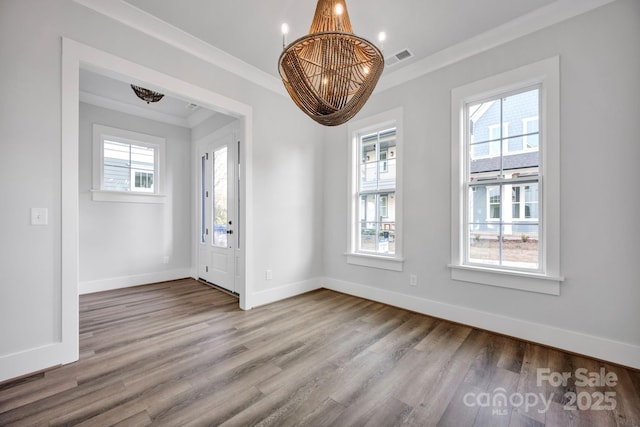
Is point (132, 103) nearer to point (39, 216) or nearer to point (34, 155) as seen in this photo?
point (34, 155)

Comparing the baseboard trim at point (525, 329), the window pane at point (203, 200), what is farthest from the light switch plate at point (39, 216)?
the baseboard trim at point (525, 329)

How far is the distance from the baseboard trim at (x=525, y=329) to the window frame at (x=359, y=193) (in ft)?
1.29

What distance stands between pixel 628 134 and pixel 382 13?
2143 mm

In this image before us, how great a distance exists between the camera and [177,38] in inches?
104

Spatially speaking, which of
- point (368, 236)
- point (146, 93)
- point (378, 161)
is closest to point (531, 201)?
point (378, 161)

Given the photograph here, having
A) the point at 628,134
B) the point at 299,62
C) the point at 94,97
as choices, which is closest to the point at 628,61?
the point at 628,134

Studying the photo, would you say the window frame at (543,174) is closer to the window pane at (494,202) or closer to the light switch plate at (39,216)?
the window pane at (494,202)

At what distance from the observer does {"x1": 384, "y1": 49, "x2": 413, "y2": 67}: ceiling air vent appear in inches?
114

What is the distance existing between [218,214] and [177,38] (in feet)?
8.03

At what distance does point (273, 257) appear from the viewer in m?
3.58

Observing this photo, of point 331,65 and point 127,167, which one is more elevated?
point 331,65

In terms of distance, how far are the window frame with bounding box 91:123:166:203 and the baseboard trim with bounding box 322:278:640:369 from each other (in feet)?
12.7

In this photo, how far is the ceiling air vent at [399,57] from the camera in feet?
9.53

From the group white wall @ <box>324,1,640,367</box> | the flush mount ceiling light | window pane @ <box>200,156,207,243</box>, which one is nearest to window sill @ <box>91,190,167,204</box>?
window pane @ <box>200,156,207,243</box>
